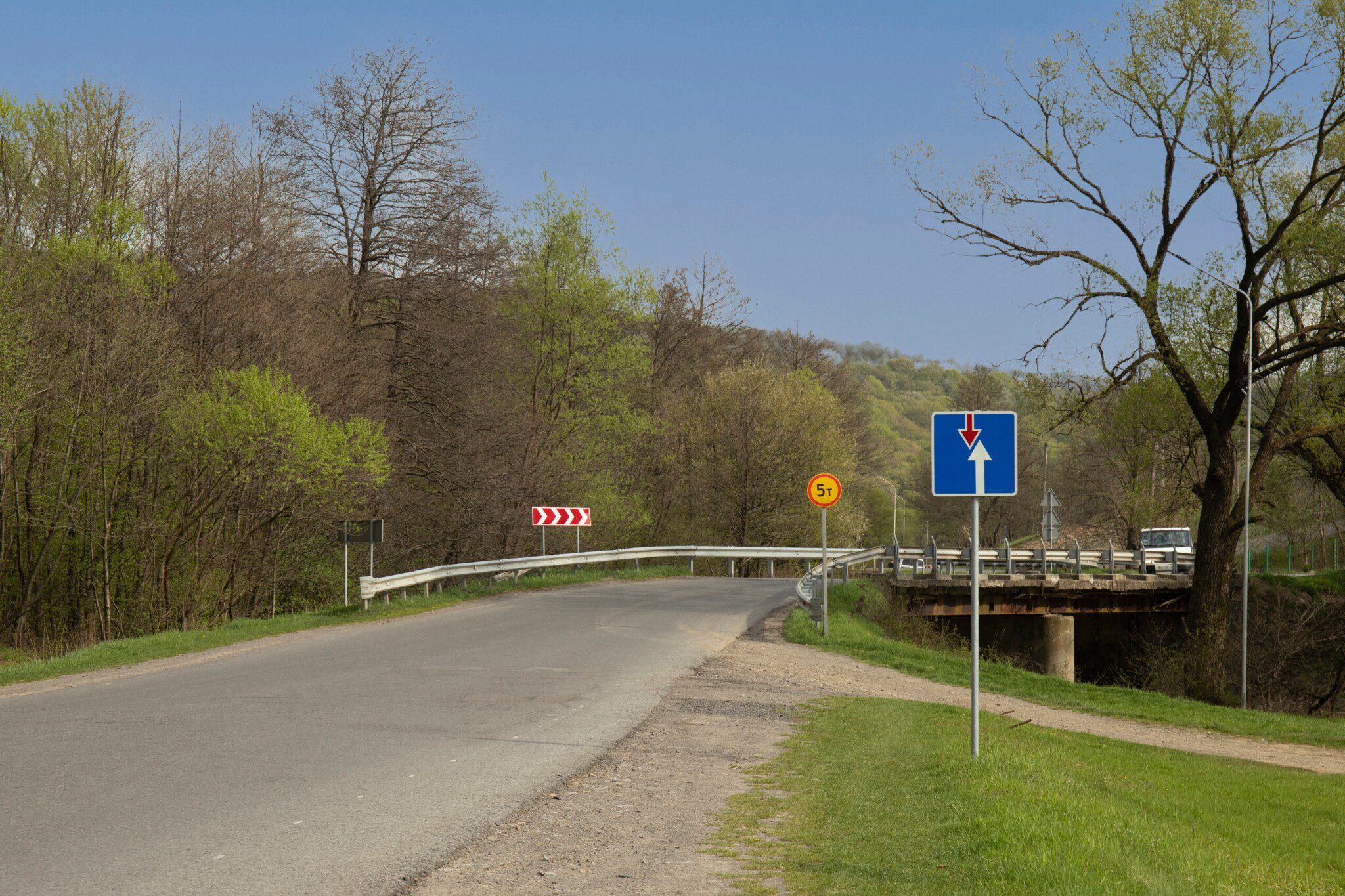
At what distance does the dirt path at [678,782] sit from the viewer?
18.9 feet

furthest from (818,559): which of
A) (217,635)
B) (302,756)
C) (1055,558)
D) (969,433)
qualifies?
(302,756)

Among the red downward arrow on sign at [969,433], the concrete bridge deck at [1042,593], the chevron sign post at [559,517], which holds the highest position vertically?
the red downward arrow on sign at [969,433]

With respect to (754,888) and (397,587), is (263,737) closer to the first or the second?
→ (754,888)

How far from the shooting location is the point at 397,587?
24016mm

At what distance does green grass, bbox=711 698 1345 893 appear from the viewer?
5691 mm

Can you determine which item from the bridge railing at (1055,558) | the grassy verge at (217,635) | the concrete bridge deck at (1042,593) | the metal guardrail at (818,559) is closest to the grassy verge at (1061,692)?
the metal guardrail at (818,559)

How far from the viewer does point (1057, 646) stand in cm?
3453

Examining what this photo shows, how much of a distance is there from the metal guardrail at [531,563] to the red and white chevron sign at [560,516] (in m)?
1.12

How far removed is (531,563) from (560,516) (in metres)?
1.67

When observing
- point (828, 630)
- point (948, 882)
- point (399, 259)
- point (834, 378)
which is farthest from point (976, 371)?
point (948, 882)

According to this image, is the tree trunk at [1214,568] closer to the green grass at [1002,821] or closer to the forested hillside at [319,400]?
the forested hillside at [319,400]

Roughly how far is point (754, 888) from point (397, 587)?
1966 cm

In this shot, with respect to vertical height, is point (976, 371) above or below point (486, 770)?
above

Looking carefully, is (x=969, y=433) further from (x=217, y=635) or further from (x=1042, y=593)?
(x=1042, y=593)
